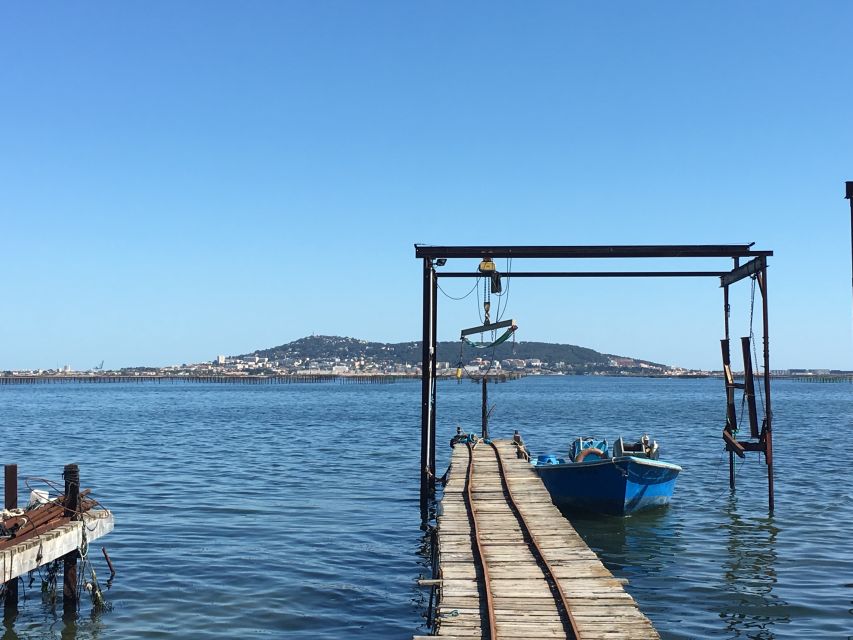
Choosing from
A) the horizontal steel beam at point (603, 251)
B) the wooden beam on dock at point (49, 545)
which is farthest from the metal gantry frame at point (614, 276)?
the wooden beam on dock at point (49, 545)

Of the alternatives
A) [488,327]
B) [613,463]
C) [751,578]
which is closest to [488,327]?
[488,327]

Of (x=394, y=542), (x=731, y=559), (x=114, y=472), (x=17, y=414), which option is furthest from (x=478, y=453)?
(x=17, y=414)

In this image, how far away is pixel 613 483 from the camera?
994 inches

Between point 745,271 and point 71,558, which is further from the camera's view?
point 745,271

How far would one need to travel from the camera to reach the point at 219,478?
3584 cm

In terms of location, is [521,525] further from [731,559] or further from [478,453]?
[478,453]

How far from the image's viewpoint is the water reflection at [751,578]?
53.0 feet

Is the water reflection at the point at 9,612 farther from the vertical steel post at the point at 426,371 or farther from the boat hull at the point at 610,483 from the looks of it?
the boat hull at the point at 610,483

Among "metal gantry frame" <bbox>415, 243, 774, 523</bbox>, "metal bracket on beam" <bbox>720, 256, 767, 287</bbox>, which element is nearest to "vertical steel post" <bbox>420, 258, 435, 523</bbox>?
"metal gantry frame" <bbox>415, 243, 774, 523</bbox>

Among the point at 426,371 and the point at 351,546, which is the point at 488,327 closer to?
the point at 426,371

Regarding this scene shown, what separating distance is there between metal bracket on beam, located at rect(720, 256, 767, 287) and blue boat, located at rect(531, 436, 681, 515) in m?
5.96

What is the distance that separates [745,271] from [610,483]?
7250mm

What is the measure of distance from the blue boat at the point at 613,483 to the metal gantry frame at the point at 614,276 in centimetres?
243

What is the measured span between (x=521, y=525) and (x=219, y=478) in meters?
20.7
